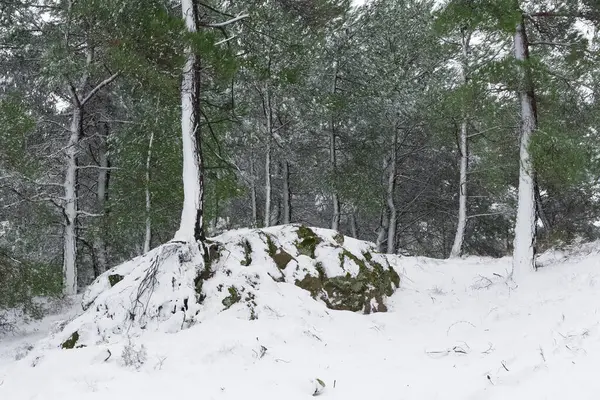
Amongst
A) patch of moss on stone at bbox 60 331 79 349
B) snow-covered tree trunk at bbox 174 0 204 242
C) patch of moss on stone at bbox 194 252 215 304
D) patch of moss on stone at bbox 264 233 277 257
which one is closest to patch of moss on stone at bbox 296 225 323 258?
patch of moss on stone at bbox 264 233 277 257

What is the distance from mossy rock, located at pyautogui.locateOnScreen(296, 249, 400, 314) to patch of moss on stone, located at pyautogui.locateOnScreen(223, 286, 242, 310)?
1.23m

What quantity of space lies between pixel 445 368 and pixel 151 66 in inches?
242

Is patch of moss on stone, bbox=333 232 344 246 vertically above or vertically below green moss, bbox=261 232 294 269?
above

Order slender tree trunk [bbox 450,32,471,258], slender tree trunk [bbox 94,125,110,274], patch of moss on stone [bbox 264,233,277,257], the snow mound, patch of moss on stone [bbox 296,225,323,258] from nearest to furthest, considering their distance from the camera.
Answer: the snow mound → patch of moss on stone [bbox 264,233,277,257] → patch of moss on stone [bbox 296,225,323,258] → slender tree trunk [bbox 94,125,110,274] → slender tree trunk [bbox 450,32,471,258]

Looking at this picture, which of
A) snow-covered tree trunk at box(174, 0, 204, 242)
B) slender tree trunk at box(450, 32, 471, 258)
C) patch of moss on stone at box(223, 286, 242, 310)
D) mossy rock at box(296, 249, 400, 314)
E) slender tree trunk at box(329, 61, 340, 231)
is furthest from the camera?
slender tree trunk at box(329, 61, 340, 231)

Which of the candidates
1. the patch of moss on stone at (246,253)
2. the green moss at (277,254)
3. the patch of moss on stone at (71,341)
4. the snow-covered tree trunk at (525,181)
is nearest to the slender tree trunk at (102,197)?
the patch of moss on stone at (246,253)

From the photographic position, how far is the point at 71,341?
5.86 metres

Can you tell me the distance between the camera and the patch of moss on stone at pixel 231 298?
6.28 meters

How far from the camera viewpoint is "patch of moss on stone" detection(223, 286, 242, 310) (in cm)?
628

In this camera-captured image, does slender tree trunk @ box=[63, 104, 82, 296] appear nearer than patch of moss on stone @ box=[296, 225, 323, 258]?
No

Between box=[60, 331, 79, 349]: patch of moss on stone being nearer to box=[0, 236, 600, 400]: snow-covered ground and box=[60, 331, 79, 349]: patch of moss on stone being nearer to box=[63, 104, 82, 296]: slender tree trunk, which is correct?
box=[0, 236, 600, 400]: snow-covered ground

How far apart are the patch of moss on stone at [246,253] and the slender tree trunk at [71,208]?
7.17 metres

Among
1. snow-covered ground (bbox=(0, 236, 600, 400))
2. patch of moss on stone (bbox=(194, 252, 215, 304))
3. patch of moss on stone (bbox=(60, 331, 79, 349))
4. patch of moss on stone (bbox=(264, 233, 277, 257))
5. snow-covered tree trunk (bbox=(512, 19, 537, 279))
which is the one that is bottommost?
patch of moss on stone (bbox=(60, 331, 79, 349))

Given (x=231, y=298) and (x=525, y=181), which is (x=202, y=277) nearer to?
(x=231, y=298)
